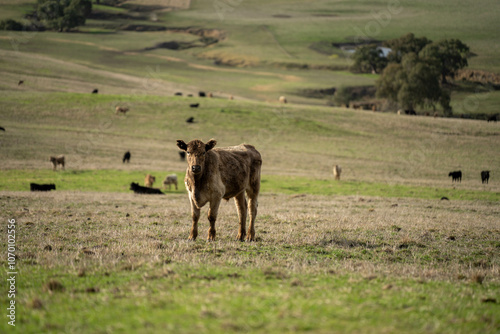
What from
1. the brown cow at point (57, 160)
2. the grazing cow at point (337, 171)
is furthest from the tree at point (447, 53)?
the brown cow at point (57, 160)

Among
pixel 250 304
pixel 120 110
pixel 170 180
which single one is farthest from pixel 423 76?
pixel 250 304

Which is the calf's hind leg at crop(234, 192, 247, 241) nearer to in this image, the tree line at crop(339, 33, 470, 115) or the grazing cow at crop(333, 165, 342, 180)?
the grazing cow at crop(333, 165, 342, 180)

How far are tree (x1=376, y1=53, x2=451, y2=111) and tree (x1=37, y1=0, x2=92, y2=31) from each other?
11011 cm

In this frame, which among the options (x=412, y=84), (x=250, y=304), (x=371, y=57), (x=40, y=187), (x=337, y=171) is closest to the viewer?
(x=250, y=304)

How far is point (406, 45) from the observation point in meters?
103

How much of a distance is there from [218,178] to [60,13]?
163 m

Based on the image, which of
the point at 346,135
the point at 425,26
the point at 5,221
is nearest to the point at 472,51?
the point at 425,26

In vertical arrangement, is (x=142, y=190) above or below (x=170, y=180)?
below

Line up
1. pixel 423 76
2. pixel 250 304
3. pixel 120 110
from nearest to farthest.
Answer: pixel 250 304, pixel 120 110, pixel 423 76

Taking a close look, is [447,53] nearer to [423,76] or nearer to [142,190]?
[423,76]

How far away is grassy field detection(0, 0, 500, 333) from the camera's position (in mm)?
5547

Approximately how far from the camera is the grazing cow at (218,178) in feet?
36.1

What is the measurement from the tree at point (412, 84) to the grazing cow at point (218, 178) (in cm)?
7364

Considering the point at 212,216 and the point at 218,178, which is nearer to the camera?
the point at 212,216
